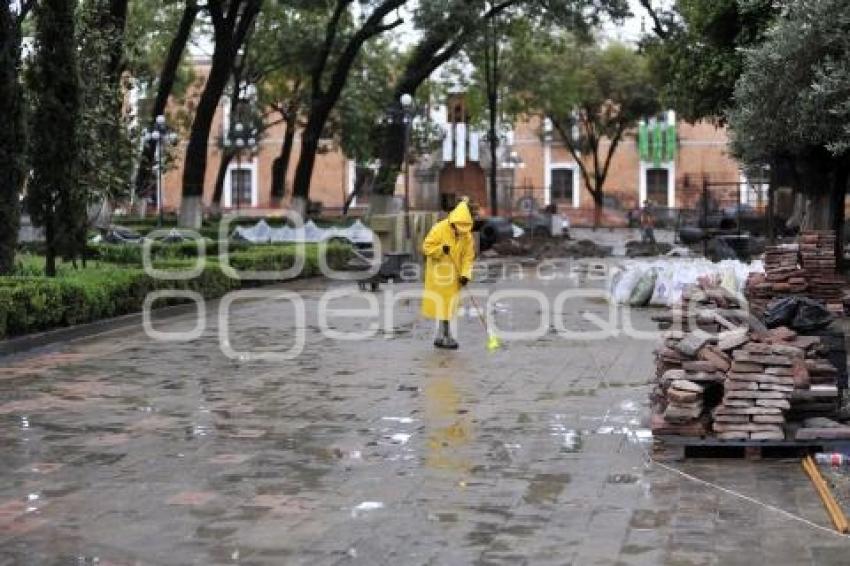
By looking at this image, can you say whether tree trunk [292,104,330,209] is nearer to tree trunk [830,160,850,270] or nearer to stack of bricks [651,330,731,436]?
tree trunk [830,160,850,270]

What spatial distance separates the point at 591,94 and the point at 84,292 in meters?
39.9

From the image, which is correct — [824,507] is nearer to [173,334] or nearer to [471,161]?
[173,334]

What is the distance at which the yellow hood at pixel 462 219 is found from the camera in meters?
12.6

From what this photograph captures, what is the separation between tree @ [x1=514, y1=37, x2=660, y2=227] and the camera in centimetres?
4891

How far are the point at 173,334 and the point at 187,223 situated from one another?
14.3 m

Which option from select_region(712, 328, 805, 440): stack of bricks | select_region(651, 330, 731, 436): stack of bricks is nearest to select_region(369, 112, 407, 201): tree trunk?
select_region(651, 330, 731, 436): stack of bricks

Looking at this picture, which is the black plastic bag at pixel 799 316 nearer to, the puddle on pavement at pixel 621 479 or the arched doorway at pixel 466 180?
the puddle on pavement at pixel 621 479

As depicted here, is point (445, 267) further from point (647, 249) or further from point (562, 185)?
point (562, 185)

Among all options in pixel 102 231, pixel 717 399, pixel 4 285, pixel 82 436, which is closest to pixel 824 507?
pixel 717 399

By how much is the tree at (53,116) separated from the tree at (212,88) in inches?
435

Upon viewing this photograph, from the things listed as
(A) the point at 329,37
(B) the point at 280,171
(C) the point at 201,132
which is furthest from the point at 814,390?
(B) the point at 280,171

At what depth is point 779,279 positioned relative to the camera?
36.6ft

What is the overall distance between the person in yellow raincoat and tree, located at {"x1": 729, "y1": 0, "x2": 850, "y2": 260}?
358 centimetres

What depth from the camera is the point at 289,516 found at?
19.5ft
